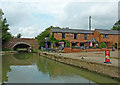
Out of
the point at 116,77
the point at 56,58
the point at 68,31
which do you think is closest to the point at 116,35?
the point at 68,31

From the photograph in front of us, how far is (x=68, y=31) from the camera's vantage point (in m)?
29.2

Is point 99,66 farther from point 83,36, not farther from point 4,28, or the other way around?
point 4,28

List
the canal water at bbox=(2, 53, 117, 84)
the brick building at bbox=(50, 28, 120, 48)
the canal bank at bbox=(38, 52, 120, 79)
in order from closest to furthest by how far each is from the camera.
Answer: the canal bank at bbox=(38, 52, 120, 79), the canal water at bbox=(2, 53, 117, 84), the brick building at bbox=(50, 28, 120, 48)

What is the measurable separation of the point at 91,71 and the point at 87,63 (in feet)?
2.42

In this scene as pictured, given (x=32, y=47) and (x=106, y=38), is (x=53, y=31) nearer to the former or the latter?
(x=32, y=47)

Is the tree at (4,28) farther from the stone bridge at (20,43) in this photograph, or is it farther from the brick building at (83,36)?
the brick building at (83,36)

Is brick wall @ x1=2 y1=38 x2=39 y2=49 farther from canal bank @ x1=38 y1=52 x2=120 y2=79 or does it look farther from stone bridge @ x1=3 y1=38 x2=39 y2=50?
canal bank @ x1=38 y1=52 x2=120 y2=79

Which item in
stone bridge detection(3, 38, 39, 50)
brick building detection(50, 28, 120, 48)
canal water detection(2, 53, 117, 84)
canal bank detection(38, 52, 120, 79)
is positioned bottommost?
canal water detection(2, 53, 117, 84)

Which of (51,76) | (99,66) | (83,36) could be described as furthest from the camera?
(83,36)

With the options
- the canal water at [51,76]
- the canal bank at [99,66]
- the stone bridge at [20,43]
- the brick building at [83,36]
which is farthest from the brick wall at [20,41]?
the canal water at [51,76]

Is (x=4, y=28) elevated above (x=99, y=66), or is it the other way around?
(x=4, y=28)

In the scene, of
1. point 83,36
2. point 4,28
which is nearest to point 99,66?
point 83,36

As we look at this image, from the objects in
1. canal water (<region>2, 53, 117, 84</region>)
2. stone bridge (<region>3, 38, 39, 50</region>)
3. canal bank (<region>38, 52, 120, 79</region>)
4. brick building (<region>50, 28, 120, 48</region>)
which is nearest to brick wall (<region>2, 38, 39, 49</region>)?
stone bridge (<region>3, 38, 39, 50</region>)

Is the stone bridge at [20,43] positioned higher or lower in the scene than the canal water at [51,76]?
higher
